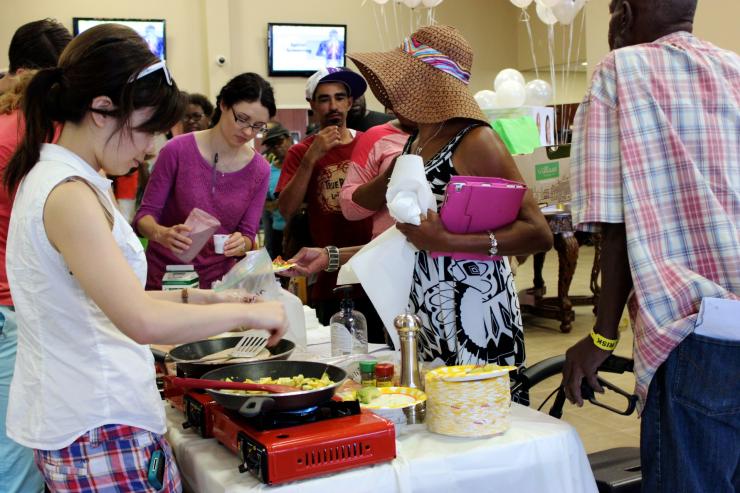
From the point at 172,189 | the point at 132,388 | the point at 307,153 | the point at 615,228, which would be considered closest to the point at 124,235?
the point at 132,388

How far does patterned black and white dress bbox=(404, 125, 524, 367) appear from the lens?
192 centimetres

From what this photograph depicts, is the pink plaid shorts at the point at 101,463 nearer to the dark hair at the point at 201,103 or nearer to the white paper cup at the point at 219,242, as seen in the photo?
the white paper cup at the point at 219,242

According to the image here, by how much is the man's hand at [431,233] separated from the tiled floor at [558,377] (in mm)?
584

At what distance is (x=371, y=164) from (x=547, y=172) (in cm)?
285

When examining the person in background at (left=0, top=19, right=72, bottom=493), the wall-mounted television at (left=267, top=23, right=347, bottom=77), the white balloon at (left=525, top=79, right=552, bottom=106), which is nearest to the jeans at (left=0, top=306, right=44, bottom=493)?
the person in background at (left=0, top=19, right=72, bottom=493)

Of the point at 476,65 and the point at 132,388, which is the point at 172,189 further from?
the point at 476,65

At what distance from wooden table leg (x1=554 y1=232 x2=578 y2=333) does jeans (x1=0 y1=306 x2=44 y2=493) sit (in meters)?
4.79

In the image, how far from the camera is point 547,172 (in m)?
5.25

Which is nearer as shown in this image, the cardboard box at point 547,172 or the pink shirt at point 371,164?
the pink shirt at point 371,164

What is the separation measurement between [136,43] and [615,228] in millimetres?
955

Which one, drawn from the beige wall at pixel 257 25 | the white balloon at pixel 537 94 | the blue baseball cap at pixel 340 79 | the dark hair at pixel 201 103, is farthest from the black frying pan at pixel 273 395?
the beige wall at pixel 257 25

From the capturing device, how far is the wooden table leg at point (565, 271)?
240 inches

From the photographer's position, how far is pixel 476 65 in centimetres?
1283

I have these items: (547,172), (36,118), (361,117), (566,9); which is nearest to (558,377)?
(547,172)
